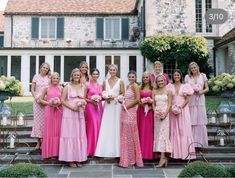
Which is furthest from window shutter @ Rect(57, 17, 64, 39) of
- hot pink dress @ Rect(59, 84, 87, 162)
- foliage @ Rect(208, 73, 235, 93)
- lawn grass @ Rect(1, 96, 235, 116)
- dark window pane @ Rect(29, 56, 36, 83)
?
hot pink dress @ Rect(59, 84, 87, 162)

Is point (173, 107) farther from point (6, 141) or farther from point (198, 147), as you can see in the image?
point (6, 141)

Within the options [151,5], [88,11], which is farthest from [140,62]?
[88,11]

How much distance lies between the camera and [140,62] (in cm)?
2194

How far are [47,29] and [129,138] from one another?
20.0 m

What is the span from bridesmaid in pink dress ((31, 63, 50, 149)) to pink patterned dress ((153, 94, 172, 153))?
7.83 feet

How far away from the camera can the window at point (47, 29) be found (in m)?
25.0

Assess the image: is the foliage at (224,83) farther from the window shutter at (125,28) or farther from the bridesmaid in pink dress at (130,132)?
the window shutter at (125,28)

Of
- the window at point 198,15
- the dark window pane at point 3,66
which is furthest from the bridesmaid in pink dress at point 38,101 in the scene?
the dark window pane at point 3,66

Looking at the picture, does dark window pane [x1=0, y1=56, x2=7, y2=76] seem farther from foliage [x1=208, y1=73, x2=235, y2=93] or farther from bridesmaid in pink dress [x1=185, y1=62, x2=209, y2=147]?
bridesmaid in pink dress [x1=185, y1=62, x2=209, y2=147]

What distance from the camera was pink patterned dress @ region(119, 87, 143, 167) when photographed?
6.60 m

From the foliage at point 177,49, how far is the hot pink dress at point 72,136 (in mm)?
13107

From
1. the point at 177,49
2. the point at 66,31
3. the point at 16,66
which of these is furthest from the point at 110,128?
the point at 66,31

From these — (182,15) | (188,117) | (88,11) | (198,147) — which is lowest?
(198,147)

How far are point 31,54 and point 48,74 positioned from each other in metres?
15.2
